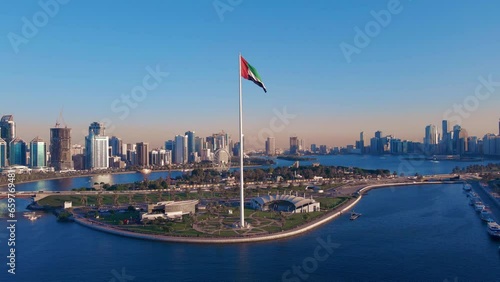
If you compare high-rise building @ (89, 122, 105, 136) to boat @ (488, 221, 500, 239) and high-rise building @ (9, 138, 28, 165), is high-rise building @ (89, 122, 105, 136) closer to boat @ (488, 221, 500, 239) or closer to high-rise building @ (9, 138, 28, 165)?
high-rise building @ (9, 138, 28, 165)

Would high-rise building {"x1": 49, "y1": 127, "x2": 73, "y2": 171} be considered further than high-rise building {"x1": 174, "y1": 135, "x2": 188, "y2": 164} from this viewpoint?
No

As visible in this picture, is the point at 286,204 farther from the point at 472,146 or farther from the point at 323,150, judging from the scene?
the point at 323,150

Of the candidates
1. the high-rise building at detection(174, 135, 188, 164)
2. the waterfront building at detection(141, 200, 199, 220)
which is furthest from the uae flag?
the high-rise building at detection(174, 135, 188, 164)

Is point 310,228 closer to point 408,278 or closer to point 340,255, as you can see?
point 340,255

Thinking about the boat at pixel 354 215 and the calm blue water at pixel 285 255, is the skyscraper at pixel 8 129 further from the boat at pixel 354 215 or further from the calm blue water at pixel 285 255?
the boat at pixel 354 215

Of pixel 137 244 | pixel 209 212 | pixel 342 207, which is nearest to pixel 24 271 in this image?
pixel 137 244

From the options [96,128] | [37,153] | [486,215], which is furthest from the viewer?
[96,128]

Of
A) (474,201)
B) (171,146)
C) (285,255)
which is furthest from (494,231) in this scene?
(171,146)
